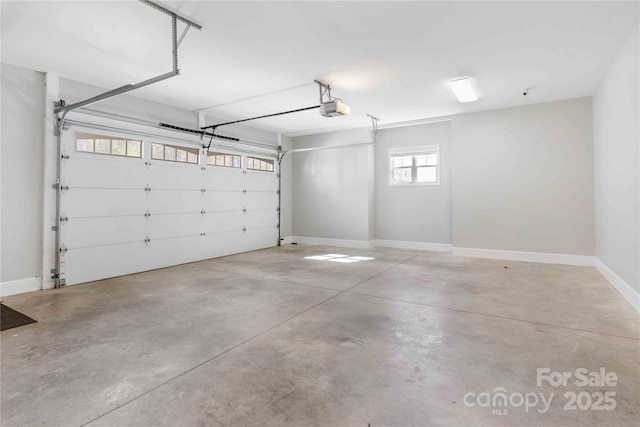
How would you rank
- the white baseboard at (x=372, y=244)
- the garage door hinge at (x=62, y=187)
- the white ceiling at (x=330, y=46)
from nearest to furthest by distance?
the white ceiling at (x=330, y=46)
the garage door hinge at (x=62, y=187)
the white baseboard at (x=372, y=244)

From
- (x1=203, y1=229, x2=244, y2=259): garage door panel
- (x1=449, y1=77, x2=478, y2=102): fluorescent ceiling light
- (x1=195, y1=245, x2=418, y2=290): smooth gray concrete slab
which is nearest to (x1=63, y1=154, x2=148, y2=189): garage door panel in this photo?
(x1=203, y1=229, x2=244, y2=259): garage door panel

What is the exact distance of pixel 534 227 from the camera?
235 inches

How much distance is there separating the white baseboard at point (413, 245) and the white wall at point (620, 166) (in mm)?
2737

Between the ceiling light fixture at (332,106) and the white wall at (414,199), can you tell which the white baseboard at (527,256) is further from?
the ceiling light fixture at (332,106)

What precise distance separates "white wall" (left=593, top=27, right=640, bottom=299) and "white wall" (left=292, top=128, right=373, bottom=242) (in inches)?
173

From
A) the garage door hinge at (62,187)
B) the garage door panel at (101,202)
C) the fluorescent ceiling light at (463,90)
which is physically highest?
the fluorescent ceiling light at (463,90)

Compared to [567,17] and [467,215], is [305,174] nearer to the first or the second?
[467,215]

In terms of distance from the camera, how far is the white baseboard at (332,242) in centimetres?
790

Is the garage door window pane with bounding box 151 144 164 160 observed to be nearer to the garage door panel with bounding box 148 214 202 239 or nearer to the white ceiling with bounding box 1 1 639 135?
the white ceiling with bounding box 1 1 639 135

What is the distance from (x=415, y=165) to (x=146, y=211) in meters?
5.99

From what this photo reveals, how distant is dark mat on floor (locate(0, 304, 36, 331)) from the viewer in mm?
2988

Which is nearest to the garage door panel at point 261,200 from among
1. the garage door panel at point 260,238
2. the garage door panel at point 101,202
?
the garage door panel at point 260,238

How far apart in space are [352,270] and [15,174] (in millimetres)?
5028

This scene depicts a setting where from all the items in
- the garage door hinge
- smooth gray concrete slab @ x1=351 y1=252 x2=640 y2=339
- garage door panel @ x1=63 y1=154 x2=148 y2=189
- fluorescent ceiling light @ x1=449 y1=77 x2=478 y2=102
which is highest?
fluorescent ceiling light @ x1=449 y1=77 x2=478 y2=102
